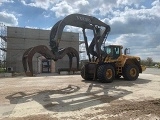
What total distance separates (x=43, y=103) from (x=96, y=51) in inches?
345

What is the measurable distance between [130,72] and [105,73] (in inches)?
116

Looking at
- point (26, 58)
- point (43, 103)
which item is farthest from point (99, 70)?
point (43, 103)

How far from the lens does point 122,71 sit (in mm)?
18406

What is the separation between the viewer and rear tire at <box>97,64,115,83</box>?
16219 mm

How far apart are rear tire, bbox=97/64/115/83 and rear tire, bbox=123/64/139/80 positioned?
173 centimetres

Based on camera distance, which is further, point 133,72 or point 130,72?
point 133,72

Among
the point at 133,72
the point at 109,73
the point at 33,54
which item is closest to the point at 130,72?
the point at 133,72

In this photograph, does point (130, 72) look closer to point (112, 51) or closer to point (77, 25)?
point (112, 51)

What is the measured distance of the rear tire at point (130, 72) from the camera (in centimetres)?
1814

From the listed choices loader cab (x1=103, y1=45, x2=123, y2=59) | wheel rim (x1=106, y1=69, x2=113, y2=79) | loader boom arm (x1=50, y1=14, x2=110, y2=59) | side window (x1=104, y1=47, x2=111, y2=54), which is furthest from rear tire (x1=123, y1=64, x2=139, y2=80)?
loader boom arm (x1=50, y1=14, x2=110, y2=59)

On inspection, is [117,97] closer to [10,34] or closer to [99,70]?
[99,70]

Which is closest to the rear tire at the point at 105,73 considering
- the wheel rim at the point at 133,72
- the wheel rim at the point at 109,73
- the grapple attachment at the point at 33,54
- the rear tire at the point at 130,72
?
the wheel rim at the point at 109,73

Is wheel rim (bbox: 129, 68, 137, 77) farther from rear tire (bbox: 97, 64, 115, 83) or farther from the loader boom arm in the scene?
the loader boom arm

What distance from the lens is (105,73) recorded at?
16.3 meters
